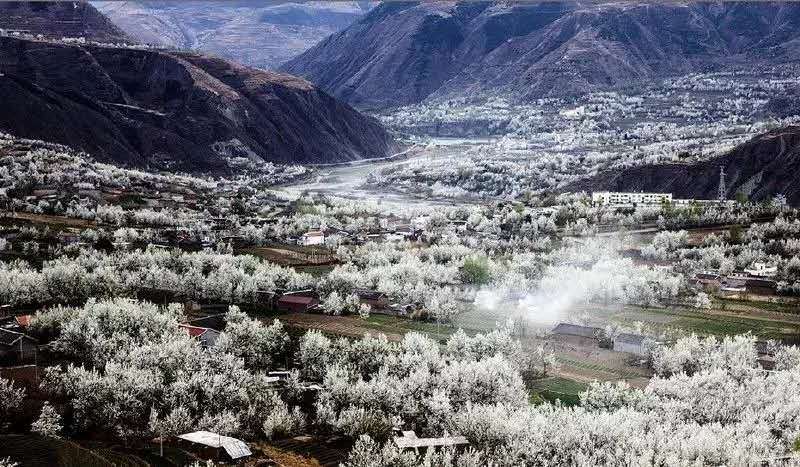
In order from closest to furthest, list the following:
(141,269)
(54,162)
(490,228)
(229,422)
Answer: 1. (229,422)
2. (141,269)
3. (490,228)
4. (54,162)

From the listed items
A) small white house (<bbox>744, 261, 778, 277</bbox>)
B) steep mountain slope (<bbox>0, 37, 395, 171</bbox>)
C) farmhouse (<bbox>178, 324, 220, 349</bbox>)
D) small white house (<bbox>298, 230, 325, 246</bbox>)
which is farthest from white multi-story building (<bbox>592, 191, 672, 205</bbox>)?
farmhouse (<bbox>178, 324, 220, 349</bbox>)

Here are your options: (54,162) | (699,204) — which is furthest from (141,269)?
(699,204)

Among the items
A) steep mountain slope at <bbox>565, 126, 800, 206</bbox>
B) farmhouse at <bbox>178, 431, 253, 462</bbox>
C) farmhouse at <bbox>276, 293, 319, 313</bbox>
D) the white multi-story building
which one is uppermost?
steep mountain slope at <bbox>565, 126, 800, 206</bbox>

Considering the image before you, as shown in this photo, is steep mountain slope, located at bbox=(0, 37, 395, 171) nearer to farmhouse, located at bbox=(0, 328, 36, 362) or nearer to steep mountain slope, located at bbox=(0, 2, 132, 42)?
steep mountain slope, located at bbox=(0, 2, 132, 42)

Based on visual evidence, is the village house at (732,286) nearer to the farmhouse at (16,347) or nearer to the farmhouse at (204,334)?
the farmhouse at (204,334)

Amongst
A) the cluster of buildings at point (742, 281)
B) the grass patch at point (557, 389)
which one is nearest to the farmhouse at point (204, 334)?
the grass patch at point (557, 389)

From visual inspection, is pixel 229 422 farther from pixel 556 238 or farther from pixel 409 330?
pixel 556 238

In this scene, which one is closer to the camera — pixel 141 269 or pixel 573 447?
A: pixel 573 447

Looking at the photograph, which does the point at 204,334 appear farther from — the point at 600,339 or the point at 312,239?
the point at 312,239
